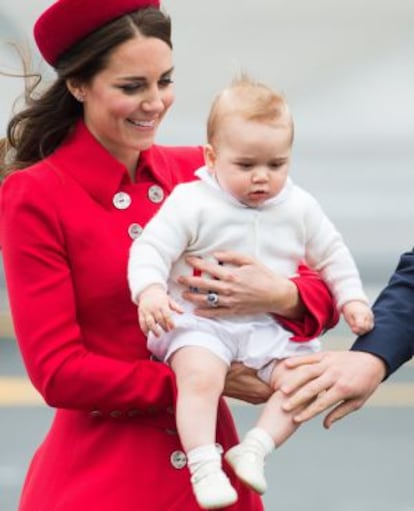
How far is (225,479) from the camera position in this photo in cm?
265

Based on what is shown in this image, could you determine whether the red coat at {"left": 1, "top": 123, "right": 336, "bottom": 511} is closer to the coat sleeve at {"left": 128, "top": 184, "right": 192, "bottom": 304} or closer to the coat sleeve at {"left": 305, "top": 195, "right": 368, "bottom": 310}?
the coat sleeve at {"left": 128, "top": 184, "right": 192, "bottom": 304}

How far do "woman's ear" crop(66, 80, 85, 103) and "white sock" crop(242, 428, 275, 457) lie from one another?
640 millimetres

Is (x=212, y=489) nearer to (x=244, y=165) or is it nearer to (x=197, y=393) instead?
(x=197, y=393)

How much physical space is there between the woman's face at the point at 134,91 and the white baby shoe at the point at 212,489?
57 centimetres

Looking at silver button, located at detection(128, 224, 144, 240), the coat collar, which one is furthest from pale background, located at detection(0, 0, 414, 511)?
silver button, located at detection(128, 224, 144, 240)

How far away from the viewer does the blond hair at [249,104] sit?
109 inches

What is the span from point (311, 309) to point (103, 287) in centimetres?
35

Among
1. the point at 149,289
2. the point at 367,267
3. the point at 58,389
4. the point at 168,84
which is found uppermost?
the point at 168,84

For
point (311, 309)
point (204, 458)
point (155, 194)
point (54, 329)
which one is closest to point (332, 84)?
point (155, 194)

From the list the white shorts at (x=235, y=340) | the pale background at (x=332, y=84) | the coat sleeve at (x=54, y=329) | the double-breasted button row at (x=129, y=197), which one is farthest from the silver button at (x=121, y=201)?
the pale background at (x=332, y=84)

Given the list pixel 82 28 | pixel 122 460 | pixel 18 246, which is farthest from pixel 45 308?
pixel 82 28

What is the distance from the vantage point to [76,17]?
2.83 m

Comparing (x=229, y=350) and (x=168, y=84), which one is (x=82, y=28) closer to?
(x=168, y=84)

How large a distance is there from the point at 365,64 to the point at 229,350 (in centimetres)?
236
